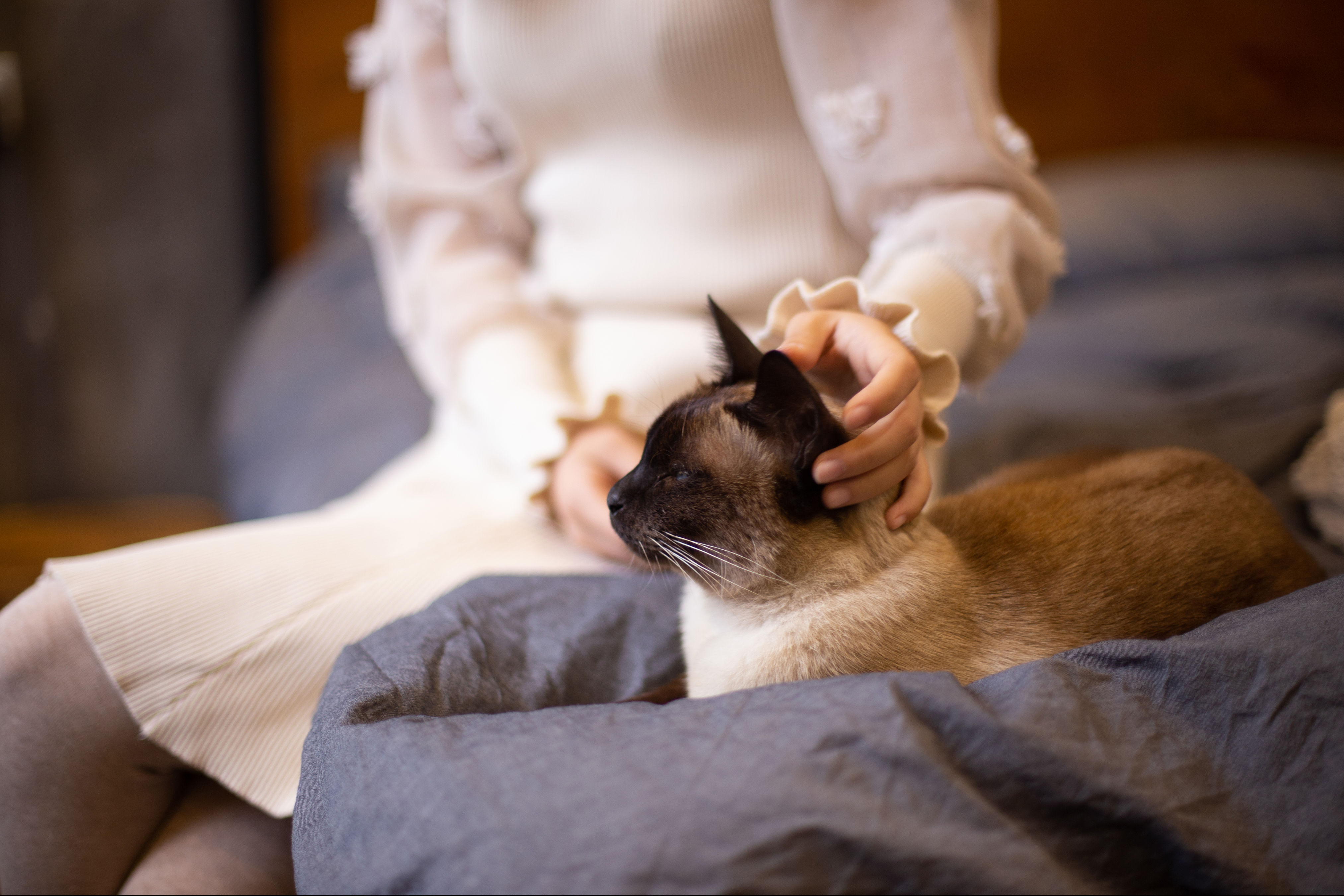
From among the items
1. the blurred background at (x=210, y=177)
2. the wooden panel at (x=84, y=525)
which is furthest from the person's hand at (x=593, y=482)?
the wooden panel at (x=84, y=525)

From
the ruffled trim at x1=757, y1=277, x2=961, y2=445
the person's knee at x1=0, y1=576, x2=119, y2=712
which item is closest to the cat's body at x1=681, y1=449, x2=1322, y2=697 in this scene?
the ruffled trim at x1=757, y1=277, x2=961, y2=445

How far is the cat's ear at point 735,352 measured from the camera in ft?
2.48

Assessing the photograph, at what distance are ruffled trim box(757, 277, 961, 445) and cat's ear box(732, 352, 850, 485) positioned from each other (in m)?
0.12

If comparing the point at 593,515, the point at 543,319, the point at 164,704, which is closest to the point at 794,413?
the point at 593,515

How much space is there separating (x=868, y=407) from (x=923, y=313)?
0.22 meters

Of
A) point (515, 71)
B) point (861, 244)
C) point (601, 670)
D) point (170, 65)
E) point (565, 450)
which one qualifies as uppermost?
point (170, 65)

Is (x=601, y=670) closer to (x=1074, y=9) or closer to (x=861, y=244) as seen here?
(x=861, y=244)

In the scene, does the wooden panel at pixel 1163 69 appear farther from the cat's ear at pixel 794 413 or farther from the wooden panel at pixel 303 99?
the cat's ear at pixel 794 413

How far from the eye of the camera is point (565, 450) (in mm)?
954

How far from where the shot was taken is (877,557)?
68cm

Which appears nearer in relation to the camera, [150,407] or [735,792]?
[735,792]

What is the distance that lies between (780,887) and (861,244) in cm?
85

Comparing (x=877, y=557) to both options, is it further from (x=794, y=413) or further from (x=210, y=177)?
(x=210, y=177)

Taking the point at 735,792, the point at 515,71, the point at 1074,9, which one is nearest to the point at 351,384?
the point at 515,71
